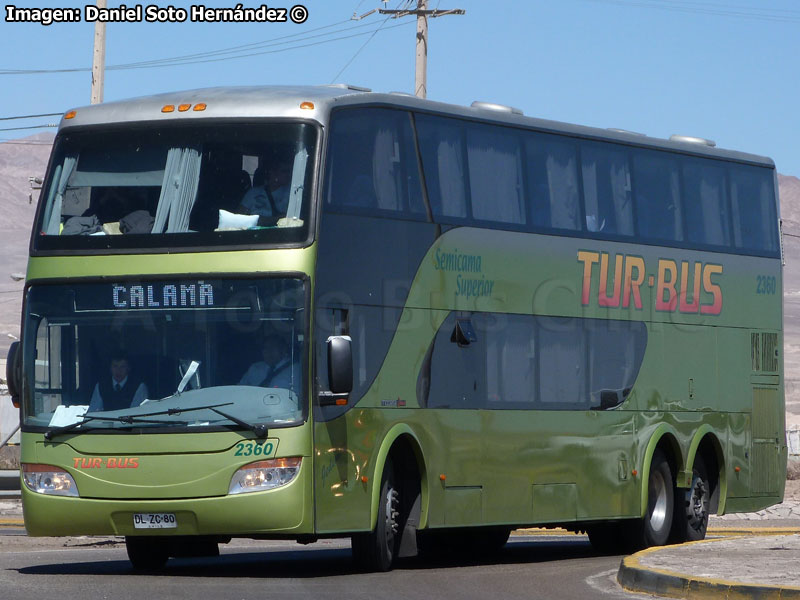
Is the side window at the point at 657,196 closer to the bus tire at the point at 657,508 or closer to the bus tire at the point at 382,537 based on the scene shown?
the bus tire at the point at 657,508

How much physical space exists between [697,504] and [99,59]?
17766mm

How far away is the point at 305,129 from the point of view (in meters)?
14.2

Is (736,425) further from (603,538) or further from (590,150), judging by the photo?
(590,150)

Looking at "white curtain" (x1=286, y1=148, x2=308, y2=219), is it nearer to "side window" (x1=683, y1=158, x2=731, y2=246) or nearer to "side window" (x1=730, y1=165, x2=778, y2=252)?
"side window" (x1=683, y1=158, x2=731, y2=246)

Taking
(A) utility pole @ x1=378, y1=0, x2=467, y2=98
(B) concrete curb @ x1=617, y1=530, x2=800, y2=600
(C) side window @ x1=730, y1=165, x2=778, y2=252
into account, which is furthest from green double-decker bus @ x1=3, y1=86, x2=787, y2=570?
(A) utility pole @ x1=378, y1=0, x2=467, y2=98

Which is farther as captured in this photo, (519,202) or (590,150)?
(590,150)

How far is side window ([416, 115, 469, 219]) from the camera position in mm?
15812

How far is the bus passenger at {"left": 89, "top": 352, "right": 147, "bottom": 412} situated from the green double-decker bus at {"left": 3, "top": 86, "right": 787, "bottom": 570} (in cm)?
2

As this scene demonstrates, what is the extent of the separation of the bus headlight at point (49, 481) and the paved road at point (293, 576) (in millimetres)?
728

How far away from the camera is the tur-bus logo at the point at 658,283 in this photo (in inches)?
715

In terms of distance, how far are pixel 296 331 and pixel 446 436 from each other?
2590mm

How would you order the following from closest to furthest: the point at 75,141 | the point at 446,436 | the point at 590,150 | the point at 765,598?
the point at 765,598 → the point at 75,141 → the point at 446,436 → the point at 590,150

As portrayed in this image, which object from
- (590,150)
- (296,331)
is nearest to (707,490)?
(590,150)

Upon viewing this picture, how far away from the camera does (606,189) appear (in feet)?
→ 60.4
